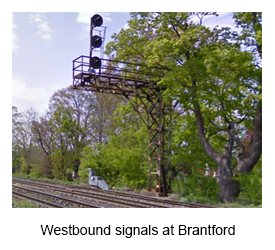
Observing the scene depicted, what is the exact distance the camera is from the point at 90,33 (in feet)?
61.9

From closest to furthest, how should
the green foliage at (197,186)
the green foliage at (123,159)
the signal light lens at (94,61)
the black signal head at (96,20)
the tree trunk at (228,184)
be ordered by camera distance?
the tree trunk at (228,184), the signal light lens at (94,61), the black signal head at (96,20), the green foliage at (197,186), the green foliage at (123,159)

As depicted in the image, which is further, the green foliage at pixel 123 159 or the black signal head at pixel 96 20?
the green foliage at pixel 123 159

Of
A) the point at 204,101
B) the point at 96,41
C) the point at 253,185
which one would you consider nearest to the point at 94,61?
the point at 96,41

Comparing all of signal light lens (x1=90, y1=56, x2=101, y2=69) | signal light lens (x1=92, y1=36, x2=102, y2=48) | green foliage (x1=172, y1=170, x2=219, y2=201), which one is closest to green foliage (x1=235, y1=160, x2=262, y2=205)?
green foliage (x1=172, y1=170, x2=219, y2=201)

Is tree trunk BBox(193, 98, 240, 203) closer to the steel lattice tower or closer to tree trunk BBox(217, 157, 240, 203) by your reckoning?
tree trunk BBox(217, 157, 240, 203)

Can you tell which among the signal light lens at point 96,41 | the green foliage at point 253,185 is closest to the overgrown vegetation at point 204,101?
the green foliage at point 253,185

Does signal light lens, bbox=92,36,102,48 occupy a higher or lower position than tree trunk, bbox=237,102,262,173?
higher

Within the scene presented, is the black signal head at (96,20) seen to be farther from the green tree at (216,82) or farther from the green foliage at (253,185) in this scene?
the green foliage at (253,185)

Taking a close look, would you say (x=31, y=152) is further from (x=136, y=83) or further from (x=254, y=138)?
(x=254, y=138)

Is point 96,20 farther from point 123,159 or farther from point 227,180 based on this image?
point 123,159

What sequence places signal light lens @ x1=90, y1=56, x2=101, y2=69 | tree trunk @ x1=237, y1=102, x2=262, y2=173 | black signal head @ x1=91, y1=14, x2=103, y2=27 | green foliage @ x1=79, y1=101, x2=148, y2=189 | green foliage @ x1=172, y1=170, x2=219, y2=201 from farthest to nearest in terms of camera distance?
green foliage @ x1=79, y1=101, x2=148, y2=189
green foliage @ x1=172, y1=170, x2=219, y2=201
black signal head @ x1=91, y1=14, x2=103, y2=27
signal light lens @ x1=90, y1=56, x2=101, y2=69
tree trunk @ x1=237, y1=102, x2=262, y2=173

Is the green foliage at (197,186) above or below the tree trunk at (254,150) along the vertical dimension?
below
